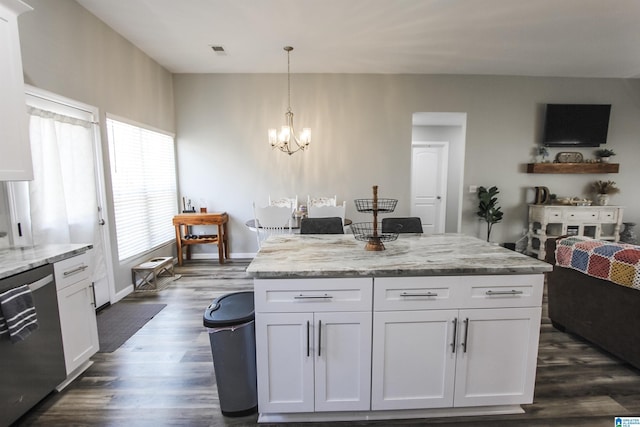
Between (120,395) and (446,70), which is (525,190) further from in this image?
(120,395)

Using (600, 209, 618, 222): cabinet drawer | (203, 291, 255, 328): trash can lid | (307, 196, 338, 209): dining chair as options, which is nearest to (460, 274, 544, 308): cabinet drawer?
(203, 291, 255, 328): trash can lid

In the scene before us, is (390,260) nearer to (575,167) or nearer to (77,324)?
(77,324)

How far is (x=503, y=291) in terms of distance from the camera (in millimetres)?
1535

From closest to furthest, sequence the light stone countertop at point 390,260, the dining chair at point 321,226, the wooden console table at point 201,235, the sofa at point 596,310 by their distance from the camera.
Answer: the light stone countertop at point 390,260 → the sofa at point 596,310 → the dining chair at point 321,226 → the wooden console table at point 201,235

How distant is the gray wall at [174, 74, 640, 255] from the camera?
4668 millimetres

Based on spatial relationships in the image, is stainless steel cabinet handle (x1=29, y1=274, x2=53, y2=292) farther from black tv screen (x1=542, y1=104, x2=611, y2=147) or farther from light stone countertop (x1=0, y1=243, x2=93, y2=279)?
black tv screen (x1=542, y1=104, x2=611, y2=147)

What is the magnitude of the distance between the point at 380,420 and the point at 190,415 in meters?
1.10

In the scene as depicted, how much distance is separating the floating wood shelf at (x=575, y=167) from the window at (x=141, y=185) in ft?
19.2

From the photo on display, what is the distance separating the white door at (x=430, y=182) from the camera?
645 centimetres

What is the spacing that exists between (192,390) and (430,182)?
6.00 metres

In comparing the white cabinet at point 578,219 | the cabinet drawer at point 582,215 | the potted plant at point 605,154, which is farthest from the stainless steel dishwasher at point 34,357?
the potted plant at point 605,154

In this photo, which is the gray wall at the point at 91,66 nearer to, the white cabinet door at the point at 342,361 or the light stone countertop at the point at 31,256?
the light stone countertop at the point at 31,256

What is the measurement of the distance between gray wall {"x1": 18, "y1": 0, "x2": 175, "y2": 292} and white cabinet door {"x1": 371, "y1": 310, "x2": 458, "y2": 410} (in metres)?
3.15

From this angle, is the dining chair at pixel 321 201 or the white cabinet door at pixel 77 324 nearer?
the white cabinet door at pixel 77 324
